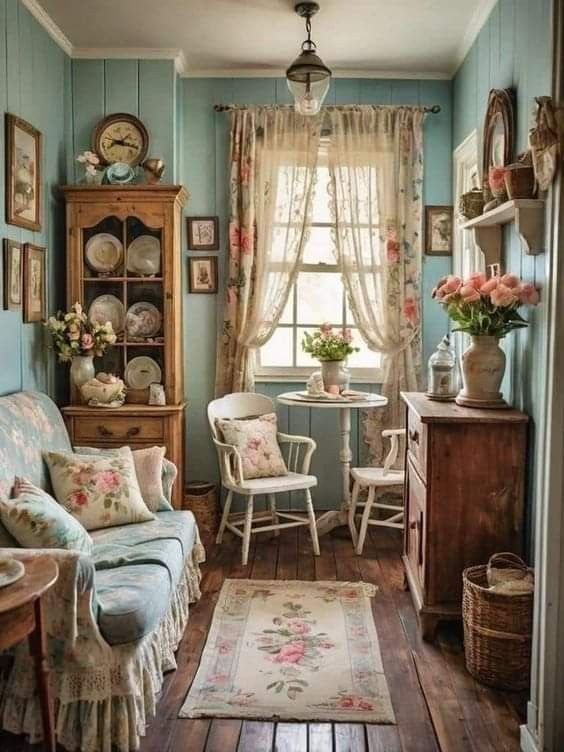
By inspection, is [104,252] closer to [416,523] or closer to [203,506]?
[203,506]

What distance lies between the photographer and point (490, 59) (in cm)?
376

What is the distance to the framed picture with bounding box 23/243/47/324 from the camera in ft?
12.4

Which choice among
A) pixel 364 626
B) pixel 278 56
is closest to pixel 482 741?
pixel 364 626

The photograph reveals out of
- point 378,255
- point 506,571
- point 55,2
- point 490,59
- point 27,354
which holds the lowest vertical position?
point 506,571

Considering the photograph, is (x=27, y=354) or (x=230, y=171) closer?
(x=27, y=354)

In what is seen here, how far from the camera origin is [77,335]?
163 inches

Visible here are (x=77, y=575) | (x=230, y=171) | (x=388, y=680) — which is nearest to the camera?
(x=77, y=575)

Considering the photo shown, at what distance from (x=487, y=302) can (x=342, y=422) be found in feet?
5.43

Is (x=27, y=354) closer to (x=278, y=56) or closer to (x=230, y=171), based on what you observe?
(x=230, y=171)

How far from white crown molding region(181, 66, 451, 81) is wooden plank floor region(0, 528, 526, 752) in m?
3.05

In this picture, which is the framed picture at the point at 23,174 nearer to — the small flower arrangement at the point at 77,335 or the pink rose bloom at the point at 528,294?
A: the small flower arrangement at the point at 77,335

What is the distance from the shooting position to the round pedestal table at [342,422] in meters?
4.37

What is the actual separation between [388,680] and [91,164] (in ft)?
10.1

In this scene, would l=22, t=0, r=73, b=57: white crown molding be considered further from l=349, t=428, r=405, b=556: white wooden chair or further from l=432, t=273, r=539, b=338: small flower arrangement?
l=349, t=428, r=405, b=556: white wooden chair
